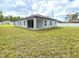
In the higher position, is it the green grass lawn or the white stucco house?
the white stucco house

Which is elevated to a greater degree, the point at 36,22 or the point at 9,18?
the point at 9,18

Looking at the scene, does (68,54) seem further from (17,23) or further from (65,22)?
(17,23)

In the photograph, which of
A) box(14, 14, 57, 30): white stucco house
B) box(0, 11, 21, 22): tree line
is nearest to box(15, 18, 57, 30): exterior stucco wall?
box(14, 14, 57, 30): white stucco house

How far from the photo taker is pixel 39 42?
3.98 meters

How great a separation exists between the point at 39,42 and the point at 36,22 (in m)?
0.55

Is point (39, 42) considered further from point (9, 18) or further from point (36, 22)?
point (9, 18)

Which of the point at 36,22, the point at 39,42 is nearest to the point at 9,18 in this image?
the point at 36,22

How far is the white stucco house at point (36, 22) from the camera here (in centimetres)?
407

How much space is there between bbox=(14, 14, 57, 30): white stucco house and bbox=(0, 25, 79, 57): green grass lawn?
0.42 ft

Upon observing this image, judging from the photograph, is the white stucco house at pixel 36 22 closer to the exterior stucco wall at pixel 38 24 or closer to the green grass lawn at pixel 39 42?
the exterior stucco wall at pixel 38 24

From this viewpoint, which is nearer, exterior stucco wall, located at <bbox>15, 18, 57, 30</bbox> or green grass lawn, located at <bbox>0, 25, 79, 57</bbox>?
green grass lawn, located at <bbox>0, 25, 79, 57</bbox>

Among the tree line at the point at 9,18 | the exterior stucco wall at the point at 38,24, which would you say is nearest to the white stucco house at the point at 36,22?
the exterior stucco wall at the point at 38,24

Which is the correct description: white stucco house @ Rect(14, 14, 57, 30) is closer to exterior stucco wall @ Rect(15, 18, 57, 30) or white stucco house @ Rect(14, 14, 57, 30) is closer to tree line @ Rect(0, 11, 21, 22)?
exterior stucco wall @ Rect(15, 18, 57, 30)

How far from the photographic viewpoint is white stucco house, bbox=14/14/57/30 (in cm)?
407
